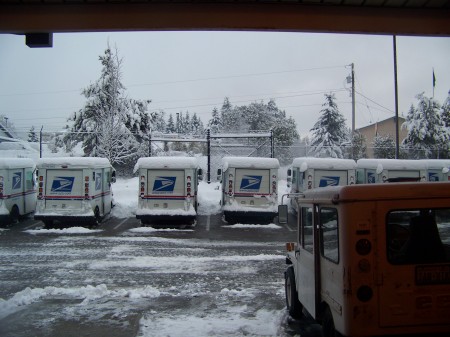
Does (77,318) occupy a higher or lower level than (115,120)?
lower

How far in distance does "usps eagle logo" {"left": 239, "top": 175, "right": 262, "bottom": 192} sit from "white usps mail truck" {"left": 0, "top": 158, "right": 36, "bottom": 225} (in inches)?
369

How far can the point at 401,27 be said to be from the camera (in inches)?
252

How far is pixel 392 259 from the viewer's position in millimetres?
4535

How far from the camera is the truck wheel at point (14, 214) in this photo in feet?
62.6

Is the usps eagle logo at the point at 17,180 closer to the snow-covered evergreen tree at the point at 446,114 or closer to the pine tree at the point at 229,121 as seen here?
the snow-covered evergreen tree at the point at 446,114

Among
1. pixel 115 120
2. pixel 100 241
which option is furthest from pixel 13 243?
pixel 115 120

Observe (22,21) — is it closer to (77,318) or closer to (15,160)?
(77,318)

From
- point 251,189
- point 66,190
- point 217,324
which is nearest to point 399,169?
point 251,189

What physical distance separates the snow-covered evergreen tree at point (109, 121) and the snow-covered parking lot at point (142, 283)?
15.3 metres

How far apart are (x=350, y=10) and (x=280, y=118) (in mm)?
52258

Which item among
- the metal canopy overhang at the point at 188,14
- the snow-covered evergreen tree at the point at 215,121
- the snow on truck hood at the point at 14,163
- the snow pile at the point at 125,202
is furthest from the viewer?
the snow-covered evergreen tree at the point at 215,121

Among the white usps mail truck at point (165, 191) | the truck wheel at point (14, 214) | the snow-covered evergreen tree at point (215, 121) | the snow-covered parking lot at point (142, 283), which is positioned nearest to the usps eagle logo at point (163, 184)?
the white usps mail truck at point (165, 191)

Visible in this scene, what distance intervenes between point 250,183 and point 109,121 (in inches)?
621

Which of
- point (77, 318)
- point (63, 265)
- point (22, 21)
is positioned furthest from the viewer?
point (63, 265)
